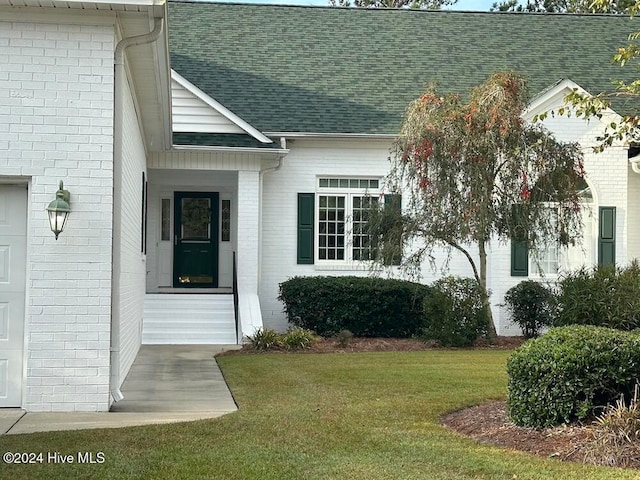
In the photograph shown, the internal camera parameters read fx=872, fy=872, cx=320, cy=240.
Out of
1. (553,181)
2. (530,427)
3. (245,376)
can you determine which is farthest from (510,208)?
(530,427)

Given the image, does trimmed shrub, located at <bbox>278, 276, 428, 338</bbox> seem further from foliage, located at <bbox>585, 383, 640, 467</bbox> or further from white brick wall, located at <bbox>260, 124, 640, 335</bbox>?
foliage, located at <bbox>585, 383, 640, 467</bbox>

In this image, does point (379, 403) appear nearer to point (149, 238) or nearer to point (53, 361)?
point (53, 361)

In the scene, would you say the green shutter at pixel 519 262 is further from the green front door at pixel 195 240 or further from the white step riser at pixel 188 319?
the green front door at pixel 195 240

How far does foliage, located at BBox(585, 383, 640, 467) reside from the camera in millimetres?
6129

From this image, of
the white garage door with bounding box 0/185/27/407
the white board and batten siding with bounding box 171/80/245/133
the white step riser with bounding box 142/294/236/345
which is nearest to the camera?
the white garage door with bounding box 0/185/27/407

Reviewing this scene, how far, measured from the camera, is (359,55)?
20.6 m

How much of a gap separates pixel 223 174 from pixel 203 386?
8.73 metres

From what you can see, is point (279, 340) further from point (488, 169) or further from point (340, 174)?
point (340, 174)

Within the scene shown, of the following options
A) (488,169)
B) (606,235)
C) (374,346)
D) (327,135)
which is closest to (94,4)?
(488,169)

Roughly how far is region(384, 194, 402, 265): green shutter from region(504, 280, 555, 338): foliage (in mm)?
2724

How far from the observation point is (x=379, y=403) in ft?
28.6

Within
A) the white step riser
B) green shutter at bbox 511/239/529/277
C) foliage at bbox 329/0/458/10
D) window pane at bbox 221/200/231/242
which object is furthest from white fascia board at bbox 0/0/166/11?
foliage at bbox 329/0/458/10

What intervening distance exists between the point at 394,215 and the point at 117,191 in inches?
300

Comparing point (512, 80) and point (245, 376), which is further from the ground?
point (512, 80)
